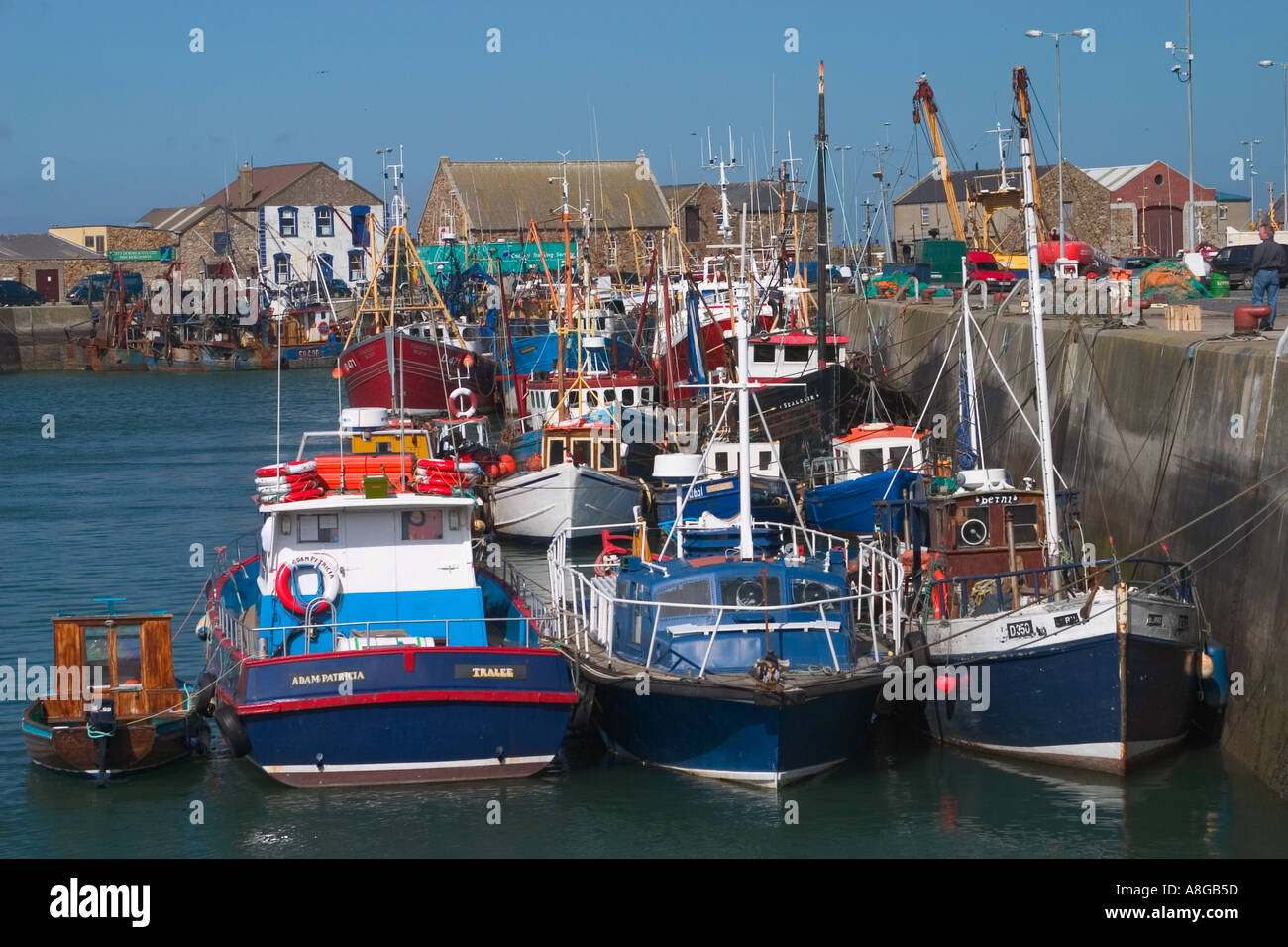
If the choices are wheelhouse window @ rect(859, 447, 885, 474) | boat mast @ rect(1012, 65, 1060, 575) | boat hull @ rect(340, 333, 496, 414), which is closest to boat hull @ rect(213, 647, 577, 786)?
boat mast @ rect(1012, 65, 1060, 575)

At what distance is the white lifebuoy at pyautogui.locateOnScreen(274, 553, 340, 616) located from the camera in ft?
57.7

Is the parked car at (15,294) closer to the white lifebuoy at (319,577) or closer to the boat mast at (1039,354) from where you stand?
the white lifebuoy at (319,577)

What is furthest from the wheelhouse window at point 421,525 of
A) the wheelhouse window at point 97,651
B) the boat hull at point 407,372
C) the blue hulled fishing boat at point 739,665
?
the boat hull at point 407,372

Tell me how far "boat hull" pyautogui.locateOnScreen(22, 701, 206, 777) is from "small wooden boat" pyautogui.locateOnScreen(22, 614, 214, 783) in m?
0.01

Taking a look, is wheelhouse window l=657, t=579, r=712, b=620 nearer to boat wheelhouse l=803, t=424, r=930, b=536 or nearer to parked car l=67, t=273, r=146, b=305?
boat wheelhouse l=803, t=424, r=930, b=536

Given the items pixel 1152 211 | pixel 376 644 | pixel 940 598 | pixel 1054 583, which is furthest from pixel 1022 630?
pixel 1152 211

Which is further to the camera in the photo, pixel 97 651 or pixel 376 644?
pixel 376 644

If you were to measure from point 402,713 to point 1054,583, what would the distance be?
696cm

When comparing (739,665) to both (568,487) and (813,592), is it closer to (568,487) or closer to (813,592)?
(813,592)

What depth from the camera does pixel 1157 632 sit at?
15734mm

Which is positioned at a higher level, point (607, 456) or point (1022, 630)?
point (607, 456)

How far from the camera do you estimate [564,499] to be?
1170 inches

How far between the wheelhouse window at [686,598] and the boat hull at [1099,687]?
276 cm
